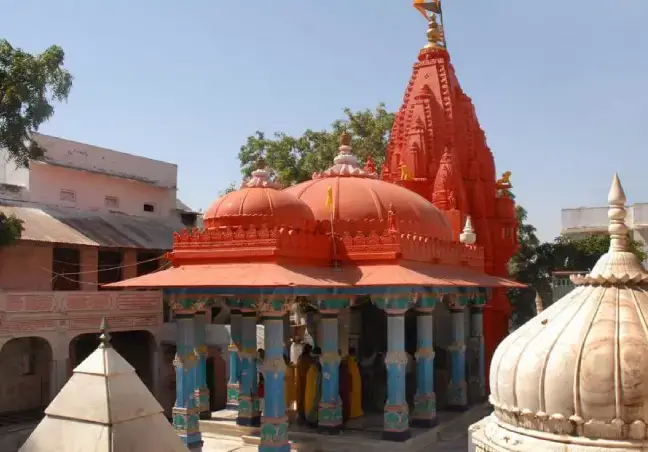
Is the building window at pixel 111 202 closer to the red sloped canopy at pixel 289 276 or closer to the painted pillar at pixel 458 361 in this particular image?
the red sloped canopy at pixel 289 276

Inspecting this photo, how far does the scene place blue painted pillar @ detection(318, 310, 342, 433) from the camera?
42.2 ft

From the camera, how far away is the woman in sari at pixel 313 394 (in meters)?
13.9

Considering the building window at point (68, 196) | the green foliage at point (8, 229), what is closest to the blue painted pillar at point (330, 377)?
the green foliage at point (8, 229)

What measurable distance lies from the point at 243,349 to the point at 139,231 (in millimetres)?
8151

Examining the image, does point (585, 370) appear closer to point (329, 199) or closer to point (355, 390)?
point (329, 199)

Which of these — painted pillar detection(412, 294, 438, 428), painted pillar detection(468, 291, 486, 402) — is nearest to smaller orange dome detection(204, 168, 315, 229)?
painted pillar detection(412, 294, 438, 428)

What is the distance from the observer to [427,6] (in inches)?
865

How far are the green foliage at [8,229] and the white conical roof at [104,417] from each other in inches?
464

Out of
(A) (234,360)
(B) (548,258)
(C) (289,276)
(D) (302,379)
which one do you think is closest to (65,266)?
(A) (234,360)

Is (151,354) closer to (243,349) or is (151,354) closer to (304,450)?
(243,349)

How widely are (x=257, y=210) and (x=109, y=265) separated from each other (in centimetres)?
1047

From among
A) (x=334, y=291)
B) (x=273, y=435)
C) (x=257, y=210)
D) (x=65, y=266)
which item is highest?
(x=257, y=210)

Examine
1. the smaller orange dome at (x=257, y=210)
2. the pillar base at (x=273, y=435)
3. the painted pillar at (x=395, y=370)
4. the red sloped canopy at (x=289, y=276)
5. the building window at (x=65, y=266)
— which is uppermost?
the smaller orange dome at (x=257, y=210)

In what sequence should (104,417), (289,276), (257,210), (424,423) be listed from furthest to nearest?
(424,423) < (257,210) < (289,276) < (104,417)
